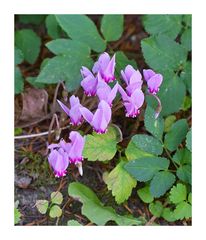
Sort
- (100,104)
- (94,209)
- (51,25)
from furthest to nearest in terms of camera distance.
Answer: (51,25)
(94,209)
(100,104)

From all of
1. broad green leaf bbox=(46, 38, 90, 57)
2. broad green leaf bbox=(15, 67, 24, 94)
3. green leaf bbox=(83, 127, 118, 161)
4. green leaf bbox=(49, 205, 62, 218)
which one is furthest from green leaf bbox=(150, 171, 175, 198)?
broad green leaf bbox=(15, 67, 24, 94)

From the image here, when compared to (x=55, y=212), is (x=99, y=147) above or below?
above

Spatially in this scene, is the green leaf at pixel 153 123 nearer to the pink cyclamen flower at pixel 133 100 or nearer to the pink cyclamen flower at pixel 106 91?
the pink cyclamen flower at pixel 133 100

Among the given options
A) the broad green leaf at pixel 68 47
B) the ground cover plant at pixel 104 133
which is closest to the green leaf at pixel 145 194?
the ground cover plant at pixel 104 133

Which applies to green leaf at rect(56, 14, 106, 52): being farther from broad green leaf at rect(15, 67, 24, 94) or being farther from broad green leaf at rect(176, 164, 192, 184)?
broad green leaf at rect(176, 164, 192, 184)

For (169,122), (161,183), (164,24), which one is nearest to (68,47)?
(164,24)

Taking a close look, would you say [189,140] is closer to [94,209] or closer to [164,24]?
[94,209]

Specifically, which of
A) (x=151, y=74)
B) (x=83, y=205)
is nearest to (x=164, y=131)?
(x=151, y=74)
